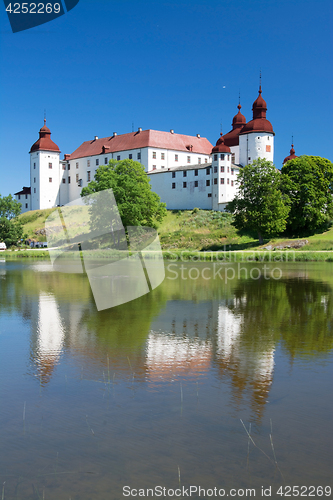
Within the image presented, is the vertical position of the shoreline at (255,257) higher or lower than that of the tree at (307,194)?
lower

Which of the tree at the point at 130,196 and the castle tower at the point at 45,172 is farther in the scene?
the castle tower at the point at 45,172

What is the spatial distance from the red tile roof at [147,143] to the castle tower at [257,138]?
16185mm

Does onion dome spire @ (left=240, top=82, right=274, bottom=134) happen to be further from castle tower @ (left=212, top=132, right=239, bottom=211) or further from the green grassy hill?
the green grassy hill

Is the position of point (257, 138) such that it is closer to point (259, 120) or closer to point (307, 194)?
point (259, 120)

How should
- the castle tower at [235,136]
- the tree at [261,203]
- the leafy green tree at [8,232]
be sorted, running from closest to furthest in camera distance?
the tree at [261,203] → the leafy green tree at [8,232] → the castle tower at [235,136]

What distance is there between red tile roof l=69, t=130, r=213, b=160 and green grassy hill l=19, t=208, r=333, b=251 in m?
21.1

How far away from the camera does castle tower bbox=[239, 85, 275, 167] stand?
82938mm

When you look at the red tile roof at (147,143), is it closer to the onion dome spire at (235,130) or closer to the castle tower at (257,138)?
the onion dome spire at (235,130)

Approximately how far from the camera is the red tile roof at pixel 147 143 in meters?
95.1

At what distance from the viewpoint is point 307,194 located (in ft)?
196

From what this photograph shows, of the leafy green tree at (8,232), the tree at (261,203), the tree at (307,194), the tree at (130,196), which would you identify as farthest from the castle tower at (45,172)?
the tree at (307,194)

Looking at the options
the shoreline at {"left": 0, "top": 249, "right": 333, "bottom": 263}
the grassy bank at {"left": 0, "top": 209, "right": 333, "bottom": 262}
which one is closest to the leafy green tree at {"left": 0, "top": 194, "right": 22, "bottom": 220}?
the grassy bank at {"left": 0, "top": 209, "right": 333, "bottom": 262}

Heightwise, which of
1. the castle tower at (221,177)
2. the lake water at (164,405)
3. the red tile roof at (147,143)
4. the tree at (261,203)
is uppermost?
the red tile roof at (147,143)

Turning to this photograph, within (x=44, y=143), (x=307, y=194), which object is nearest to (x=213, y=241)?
(x=307, y=194)
